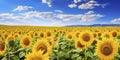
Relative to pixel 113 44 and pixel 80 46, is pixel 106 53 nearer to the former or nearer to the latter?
pixel 113 44

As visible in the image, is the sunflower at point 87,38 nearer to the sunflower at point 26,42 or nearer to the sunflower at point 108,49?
the sunflower at point 26,42

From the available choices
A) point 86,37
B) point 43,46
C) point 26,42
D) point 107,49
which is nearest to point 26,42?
point 26,42

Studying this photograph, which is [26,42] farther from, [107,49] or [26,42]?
[107,49]

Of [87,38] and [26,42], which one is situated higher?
[87,38]

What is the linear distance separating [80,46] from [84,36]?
28cm

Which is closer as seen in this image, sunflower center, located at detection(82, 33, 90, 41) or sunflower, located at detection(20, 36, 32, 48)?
sunflower center, located at detection(82, 33, 90, 41)

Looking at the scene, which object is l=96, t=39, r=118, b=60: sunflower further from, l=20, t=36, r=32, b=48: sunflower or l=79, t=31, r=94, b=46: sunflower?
l=20, t=36, r=32, b=48: sunflower

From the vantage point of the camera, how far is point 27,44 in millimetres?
8680

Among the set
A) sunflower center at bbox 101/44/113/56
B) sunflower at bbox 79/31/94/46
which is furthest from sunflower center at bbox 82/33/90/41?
sunflower center at bbox 101/44/113/56

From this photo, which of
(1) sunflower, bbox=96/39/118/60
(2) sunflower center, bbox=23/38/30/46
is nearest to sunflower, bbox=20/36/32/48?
(2) sunflower center, bbox=23/38/30/46

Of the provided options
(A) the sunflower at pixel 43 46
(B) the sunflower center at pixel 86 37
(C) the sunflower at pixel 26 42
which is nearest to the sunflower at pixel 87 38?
(B) the sunflower center at pixel 86 37

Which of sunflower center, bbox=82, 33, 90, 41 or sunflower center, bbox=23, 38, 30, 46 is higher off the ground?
sunflower center, bbox=82, 33, 90, 41

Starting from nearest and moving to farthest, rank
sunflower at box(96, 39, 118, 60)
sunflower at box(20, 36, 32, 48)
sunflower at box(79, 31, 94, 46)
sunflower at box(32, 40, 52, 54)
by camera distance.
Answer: sunflower at box(96, 39, 118, 60)
sunflower at box(32, 40, 52, 54)
sunflower at box(79, 31, 94, 46)
sunflower at box(20, 36, 32, 48)

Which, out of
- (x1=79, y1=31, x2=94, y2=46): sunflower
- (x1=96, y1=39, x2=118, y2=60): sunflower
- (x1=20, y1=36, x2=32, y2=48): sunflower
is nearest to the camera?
(x1=96, y1=39, x2=118, y2=60): sunflower
